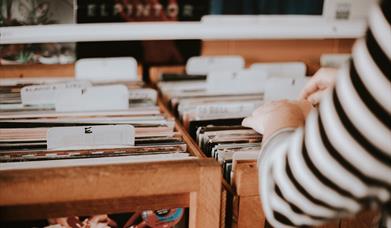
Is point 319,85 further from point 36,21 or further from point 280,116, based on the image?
point 36,21

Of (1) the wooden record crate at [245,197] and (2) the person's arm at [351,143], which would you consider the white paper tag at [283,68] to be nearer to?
(1) the wooden record crate at [245,197]

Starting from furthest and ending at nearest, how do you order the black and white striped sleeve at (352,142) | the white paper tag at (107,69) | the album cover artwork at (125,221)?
the white paper tag at (107,69)
the album cover artwork at (125,221)
the black and white striped sleeve at (352,142)

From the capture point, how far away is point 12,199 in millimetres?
752

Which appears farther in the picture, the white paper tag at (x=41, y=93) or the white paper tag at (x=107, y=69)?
the white paper tag at (x=107, y=69)

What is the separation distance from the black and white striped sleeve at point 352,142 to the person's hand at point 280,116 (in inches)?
6.2

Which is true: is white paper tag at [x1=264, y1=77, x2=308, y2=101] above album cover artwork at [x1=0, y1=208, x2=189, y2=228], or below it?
above

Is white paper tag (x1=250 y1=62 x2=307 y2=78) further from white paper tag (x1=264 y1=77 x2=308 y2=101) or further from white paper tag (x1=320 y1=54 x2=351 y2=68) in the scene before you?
white paper tag (x1=264 y1=77 x2=308 y2=101)

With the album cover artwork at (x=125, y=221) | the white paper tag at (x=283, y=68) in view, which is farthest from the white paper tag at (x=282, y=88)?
the album cover artwork at (x=125, y=221)

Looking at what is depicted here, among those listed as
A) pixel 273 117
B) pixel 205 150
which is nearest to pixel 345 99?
pixel 273 117

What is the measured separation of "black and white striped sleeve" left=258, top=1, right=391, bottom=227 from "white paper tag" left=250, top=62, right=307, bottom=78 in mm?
894

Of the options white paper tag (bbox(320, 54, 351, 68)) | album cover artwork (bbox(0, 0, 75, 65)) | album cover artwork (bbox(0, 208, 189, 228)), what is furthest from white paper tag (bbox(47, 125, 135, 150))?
white paper tag (bbox(320, 54, 351, 68))

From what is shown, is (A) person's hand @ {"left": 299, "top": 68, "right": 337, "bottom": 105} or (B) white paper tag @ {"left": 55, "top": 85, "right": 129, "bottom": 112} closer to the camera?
(A) person's hand @ {"left": 299, "top": 68, "right": 337, "bottom": 105}

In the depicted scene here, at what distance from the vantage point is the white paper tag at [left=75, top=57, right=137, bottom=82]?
1419 mm

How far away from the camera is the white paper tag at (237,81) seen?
139 cm
